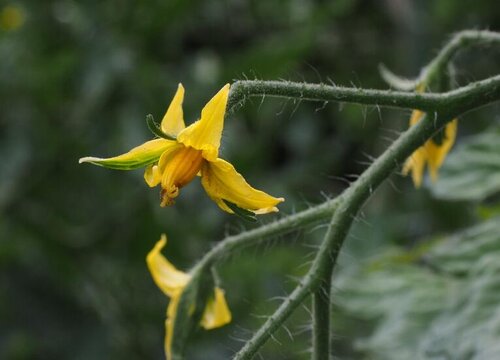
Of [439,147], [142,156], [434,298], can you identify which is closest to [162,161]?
[142,156]

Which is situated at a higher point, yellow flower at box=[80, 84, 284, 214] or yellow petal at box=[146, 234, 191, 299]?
yellow flower at box=[80, 84, 284, 214]

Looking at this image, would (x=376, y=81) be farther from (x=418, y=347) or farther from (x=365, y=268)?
(x=418, y=347)

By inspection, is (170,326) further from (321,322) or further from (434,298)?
(434,298)

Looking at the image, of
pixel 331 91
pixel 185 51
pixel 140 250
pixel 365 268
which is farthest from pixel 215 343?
pixel 331 91

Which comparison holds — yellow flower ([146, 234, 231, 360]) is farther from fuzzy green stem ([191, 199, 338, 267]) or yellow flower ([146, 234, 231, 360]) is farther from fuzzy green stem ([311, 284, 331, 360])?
fuzzy green stem ([311, 284, 331, 360])

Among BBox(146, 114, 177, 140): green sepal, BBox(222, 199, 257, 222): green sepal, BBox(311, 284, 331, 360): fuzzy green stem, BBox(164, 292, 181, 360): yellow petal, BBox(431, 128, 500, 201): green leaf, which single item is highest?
BBox(431, 128, 500, 201): green leaf

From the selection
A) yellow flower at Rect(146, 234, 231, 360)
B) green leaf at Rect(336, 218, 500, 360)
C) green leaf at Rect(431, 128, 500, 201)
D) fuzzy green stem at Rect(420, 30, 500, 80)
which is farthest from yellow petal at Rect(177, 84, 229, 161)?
green leaf at Rect(431, 128, 500, 201)
